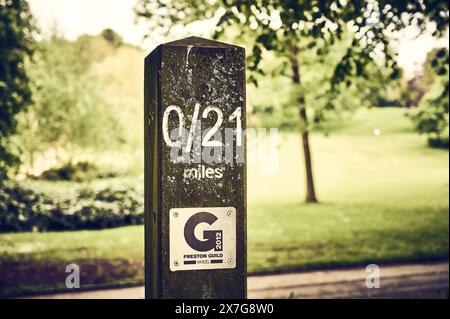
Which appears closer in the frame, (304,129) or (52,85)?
(304,129)

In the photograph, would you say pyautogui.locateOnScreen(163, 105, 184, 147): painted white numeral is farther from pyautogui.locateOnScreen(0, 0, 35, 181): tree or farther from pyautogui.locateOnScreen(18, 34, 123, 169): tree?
pyautogui.locateOnScreen(18, 34, 123, 169): tree

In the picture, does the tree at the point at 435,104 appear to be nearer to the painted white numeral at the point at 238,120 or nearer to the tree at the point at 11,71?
the painted white numeral at the point at 238,120

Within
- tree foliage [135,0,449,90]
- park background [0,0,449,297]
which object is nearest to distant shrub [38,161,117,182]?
park background [0,0,449,297]

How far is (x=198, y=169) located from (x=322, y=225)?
16.2 metres

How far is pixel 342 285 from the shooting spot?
10805 millimetres

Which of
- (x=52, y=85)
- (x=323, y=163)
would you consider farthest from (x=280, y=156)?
(x=52, y=85)

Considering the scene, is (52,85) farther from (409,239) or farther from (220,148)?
(220,148)

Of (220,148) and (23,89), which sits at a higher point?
(23,89)

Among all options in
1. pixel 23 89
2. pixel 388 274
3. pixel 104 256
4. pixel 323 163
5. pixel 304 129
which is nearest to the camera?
pixel 388 274

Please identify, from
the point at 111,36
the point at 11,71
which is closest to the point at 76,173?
the point at 111,36

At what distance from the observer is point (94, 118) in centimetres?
2317

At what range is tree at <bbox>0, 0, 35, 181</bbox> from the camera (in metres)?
12.0

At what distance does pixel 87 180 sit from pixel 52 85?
406 centimetres

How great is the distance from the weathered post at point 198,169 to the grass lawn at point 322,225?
8214 mm
